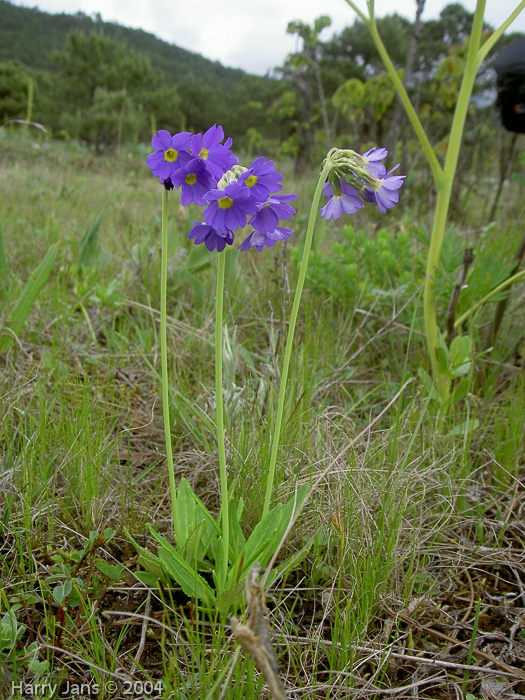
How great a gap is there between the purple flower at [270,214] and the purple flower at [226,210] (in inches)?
2.1

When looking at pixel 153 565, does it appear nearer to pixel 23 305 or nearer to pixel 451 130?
pixel 23 305

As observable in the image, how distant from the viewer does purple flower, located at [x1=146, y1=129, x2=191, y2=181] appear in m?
0.89

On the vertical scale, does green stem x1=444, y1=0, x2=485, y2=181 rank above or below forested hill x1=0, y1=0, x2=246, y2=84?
below

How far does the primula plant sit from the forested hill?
123 feet

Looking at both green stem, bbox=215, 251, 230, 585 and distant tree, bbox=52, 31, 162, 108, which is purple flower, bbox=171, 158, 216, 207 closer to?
green stem, bbox=215, 251, 230, 585

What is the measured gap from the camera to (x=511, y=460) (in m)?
1.59

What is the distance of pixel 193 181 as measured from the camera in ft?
3.03

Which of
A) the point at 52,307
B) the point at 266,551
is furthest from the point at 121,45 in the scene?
the point at 266,551

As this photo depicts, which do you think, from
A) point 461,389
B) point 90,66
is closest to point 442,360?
point 461,389

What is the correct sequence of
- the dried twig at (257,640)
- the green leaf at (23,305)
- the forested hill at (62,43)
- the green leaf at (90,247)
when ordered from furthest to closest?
the forested hill at (62,43), the green leaf at (90,247), the green leaf at (23,305), the dried twig at (257,640)

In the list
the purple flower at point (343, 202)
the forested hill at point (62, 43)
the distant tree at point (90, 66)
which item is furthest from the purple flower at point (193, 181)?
the forested hill at point (62, 43)

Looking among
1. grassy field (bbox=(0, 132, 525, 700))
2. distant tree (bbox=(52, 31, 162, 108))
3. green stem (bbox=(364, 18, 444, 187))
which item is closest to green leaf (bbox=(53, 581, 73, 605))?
grassy field (bbox=(0, 132, 525, 700))

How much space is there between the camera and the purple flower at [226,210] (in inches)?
33.8

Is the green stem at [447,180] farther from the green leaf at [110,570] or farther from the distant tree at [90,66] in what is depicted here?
the distant tree at [90,66]
